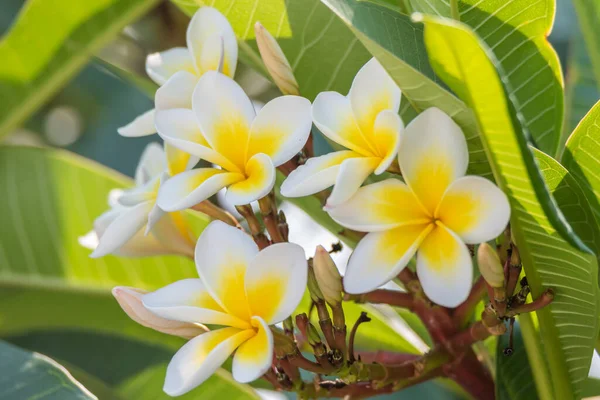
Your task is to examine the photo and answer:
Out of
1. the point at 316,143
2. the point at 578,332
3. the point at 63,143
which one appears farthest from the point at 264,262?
the point at 63,143

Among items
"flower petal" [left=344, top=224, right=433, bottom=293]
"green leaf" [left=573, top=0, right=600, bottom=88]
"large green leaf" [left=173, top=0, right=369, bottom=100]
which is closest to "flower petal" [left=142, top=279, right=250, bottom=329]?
"flower petal" [left=344, top=224, right=433, bottom=293]

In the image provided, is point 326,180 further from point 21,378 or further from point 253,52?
point 21,378

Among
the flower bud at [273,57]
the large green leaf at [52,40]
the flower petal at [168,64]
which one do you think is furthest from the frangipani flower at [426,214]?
the large green leaf at [52,40]

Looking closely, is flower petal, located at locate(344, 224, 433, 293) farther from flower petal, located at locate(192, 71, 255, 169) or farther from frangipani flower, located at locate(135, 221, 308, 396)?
flower petal, located at locate(192, 71, 255, 169)

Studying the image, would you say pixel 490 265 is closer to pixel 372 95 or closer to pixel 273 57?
pixel 372 95

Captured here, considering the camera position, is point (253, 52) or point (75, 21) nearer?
point (253, 52)

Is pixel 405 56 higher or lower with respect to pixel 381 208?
higher

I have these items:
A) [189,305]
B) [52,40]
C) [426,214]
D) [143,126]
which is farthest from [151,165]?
[52,40]
